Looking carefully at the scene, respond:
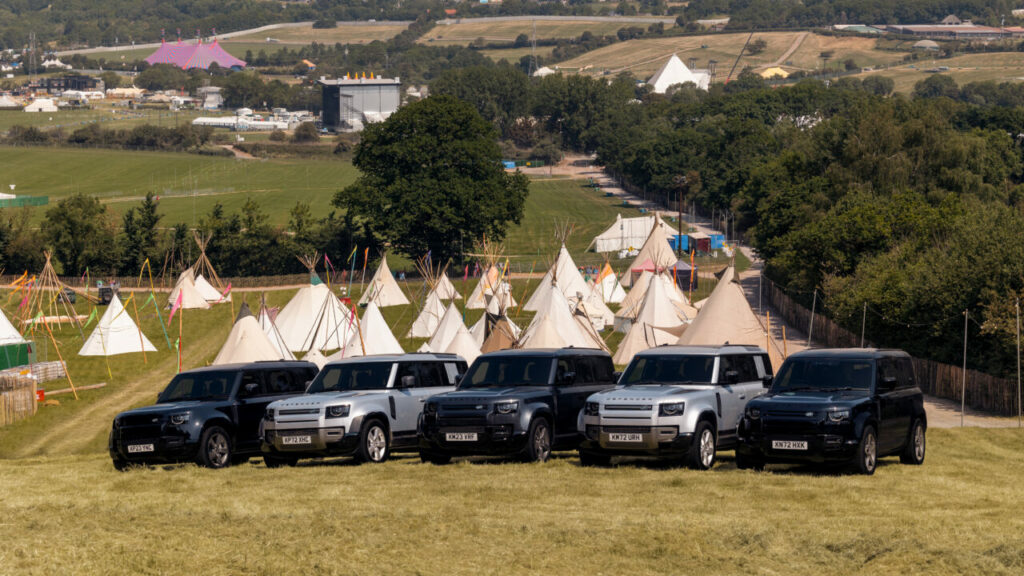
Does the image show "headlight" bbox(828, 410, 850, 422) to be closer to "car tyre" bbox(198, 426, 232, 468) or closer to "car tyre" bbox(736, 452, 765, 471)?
"car tyre" bbox(736, 452, 765, 471)

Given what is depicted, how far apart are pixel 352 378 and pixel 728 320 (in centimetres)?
2391

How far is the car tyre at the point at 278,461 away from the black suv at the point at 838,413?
7.66 metres

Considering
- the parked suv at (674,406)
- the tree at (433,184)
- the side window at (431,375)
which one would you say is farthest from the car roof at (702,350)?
the tree at (433,184)

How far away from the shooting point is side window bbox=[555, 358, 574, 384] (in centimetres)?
2283

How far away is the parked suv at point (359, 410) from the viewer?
71.9 ft

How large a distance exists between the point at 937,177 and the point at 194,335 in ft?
153

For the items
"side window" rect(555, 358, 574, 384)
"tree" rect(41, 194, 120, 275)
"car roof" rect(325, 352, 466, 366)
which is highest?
"side window" rect(555, 358, 574, 384)

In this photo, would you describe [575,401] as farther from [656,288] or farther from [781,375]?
[656,288]

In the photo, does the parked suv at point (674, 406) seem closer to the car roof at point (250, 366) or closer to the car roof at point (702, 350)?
the car roof at point (702, 350)

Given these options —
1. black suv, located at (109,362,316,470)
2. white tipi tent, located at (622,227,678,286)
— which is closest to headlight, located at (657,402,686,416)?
black suv, located at (109,362,316,470)

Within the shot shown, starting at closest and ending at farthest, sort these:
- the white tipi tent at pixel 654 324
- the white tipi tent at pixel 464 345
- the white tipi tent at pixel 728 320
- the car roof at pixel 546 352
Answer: the car roof at pixel 546 352, the white tipi tent at pixel 728 320, the white tipi tent at pixel 464 345, the white tipi tent at pixel 654 324

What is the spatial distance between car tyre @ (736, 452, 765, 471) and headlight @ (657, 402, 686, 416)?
127 centimetres

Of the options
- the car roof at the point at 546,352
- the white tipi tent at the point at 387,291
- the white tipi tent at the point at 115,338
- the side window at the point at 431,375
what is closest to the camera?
the car roof at the point at 546,352

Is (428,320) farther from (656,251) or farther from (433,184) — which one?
(433,184)
